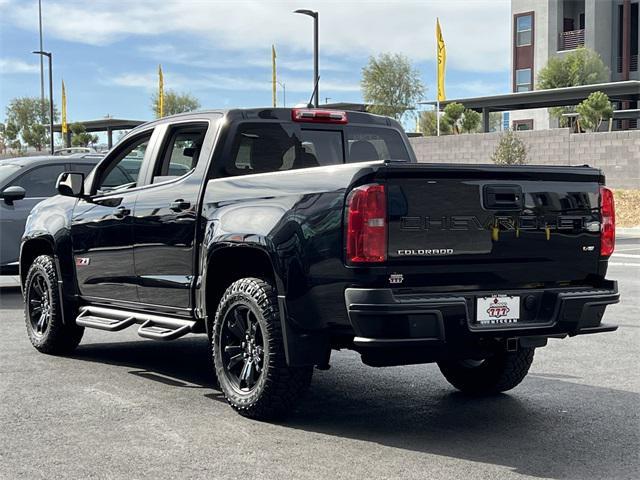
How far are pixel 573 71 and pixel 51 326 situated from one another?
47265mm

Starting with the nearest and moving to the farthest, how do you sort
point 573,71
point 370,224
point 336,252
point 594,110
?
point 370,224 < point 336,252 < point 594,110 < point 573,71

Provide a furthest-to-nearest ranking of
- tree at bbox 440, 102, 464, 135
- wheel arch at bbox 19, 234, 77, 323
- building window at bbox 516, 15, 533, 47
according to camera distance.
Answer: building window at bbox 516, 15, 533, 47 < tree at bbox 440, 102, 464, 135 < wheel arch at bbox 19, 234, 77, 323

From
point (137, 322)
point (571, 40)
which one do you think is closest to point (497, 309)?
point (137, 322)

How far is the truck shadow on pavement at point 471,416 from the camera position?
542 cm

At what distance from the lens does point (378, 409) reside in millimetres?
6641

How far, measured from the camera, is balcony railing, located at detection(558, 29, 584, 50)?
2239 inches

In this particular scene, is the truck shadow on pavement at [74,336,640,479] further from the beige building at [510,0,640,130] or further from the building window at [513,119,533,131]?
the building window at [513,119,533,131]

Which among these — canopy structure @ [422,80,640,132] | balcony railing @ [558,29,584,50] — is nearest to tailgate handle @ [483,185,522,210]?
canopy structure @ [422,80,640,132]

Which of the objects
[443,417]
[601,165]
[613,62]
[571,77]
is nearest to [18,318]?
[443,417]

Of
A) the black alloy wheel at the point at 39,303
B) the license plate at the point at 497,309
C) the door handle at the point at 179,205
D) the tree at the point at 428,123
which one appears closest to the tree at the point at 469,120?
the tree at the point at 428,123

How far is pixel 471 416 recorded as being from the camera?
21.1ft

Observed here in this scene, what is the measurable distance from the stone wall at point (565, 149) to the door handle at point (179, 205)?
95.2ft

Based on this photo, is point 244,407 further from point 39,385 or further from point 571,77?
point 571,77

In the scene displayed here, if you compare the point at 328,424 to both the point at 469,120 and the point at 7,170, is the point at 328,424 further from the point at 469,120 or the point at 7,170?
the point at 469,120
